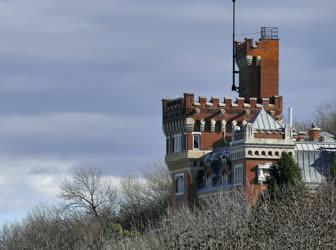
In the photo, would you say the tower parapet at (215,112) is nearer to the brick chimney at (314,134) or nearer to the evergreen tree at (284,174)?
the brick chimney at (314,134)

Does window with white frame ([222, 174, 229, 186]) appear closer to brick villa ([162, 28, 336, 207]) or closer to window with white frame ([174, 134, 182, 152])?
brick villa ([162, 28, 336, 207])

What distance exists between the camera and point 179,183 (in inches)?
6885

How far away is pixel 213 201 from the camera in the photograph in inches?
6112

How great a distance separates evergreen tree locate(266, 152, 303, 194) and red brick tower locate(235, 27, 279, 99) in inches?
1030

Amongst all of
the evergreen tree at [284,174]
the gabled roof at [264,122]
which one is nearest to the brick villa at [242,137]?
the gabled roof at [264,122]

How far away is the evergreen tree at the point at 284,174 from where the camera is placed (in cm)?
14738

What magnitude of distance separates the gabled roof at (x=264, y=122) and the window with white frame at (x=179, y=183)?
1021cm

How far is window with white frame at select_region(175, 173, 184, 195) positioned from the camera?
173750 millimetres

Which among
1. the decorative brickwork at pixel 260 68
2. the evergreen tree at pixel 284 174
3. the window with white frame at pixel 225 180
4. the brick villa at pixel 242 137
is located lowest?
the evergreen tree at pixel 284 174

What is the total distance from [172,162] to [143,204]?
24.9 m

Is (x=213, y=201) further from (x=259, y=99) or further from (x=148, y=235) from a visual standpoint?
(x=259, y=99)

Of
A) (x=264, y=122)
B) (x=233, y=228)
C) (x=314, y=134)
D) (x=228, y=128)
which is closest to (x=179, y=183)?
(x=228, y=128)

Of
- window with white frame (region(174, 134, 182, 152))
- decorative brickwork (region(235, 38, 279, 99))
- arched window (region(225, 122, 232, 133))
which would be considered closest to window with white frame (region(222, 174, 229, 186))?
arched window (region(225, 122, 232, 133))

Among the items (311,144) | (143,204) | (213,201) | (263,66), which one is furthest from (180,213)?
(143,204)
